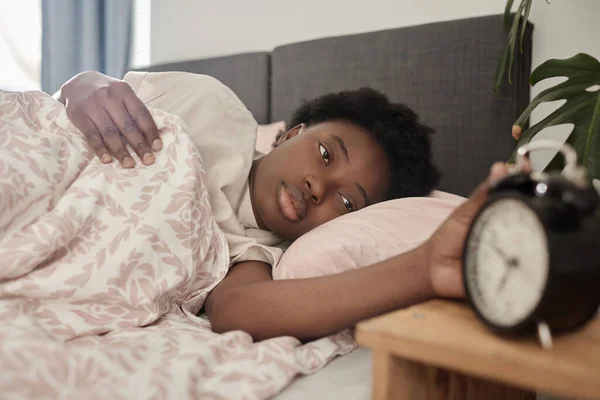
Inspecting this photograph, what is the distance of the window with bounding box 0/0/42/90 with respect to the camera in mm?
2555

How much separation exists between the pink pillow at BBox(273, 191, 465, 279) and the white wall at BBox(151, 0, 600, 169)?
2.45 feet

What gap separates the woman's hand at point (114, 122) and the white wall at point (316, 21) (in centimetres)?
109

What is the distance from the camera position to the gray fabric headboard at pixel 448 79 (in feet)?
4.62

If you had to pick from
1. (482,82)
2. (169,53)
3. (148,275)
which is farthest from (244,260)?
(169,53)

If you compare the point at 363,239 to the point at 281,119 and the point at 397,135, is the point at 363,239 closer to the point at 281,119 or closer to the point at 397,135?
the point at 397,135

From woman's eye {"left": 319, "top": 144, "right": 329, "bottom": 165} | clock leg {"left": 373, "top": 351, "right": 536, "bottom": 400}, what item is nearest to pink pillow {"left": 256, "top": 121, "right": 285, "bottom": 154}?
woman's eye {"left": 319, "top": 144, "right": 329, "bottom": 165}

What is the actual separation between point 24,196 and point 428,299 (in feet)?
2.07

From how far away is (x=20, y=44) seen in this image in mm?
2605

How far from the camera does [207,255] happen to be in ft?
3.31

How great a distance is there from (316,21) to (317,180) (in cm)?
114

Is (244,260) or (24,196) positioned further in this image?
(244,260)

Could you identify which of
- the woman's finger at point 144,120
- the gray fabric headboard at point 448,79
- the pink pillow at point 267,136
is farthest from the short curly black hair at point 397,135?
the woman's finger at point 144,120

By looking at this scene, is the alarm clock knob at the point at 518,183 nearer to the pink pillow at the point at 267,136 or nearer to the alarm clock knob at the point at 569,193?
the alarm clock knob at the point at 569,193

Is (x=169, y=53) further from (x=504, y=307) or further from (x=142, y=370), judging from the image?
(x=504, y=307)
